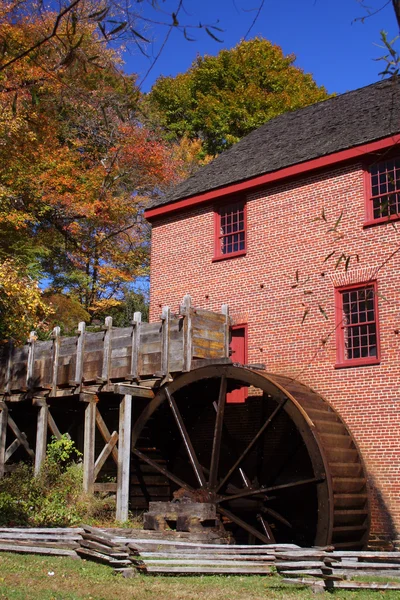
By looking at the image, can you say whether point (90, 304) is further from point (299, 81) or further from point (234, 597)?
point (234, 597)

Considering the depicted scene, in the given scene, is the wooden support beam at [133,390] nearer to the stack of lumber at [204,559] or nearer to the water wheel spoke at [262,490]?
the water wheel spoke at [262,490]

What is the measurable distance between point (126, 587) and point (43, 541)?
2744mm

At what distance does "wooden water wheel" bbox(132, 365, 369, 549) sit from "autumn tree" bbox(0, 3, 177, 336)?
890 centimetres

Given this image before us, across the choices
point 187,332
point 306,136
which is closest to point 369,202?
point 306,136

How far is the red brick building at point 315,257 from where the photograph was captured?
13.3 meters

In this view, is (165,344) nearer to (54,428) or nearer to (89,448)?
(89,448)

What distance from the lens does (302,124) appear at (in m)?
18.0

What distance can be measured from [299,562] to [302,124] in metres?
11.7

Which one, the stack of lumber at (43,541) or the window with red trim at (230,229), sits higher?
the window with red trim at (230,229)

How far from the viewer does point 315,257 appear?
14938 mm

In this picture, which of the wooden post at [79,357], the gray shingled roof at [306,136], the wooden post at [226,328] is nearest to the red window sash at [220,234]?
the gray shingled roof at [306,136]

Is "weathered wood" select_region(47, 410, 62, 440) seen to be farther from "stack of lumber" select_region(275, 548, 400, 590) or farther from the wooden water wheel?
"stack of lumber" select_region(275, 548, 400, 590)

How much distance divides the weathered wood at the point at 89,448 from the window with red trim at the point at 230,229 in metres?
4.42

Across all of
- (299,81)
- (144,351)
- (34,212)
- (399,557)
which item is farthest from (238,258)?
(299,81)
